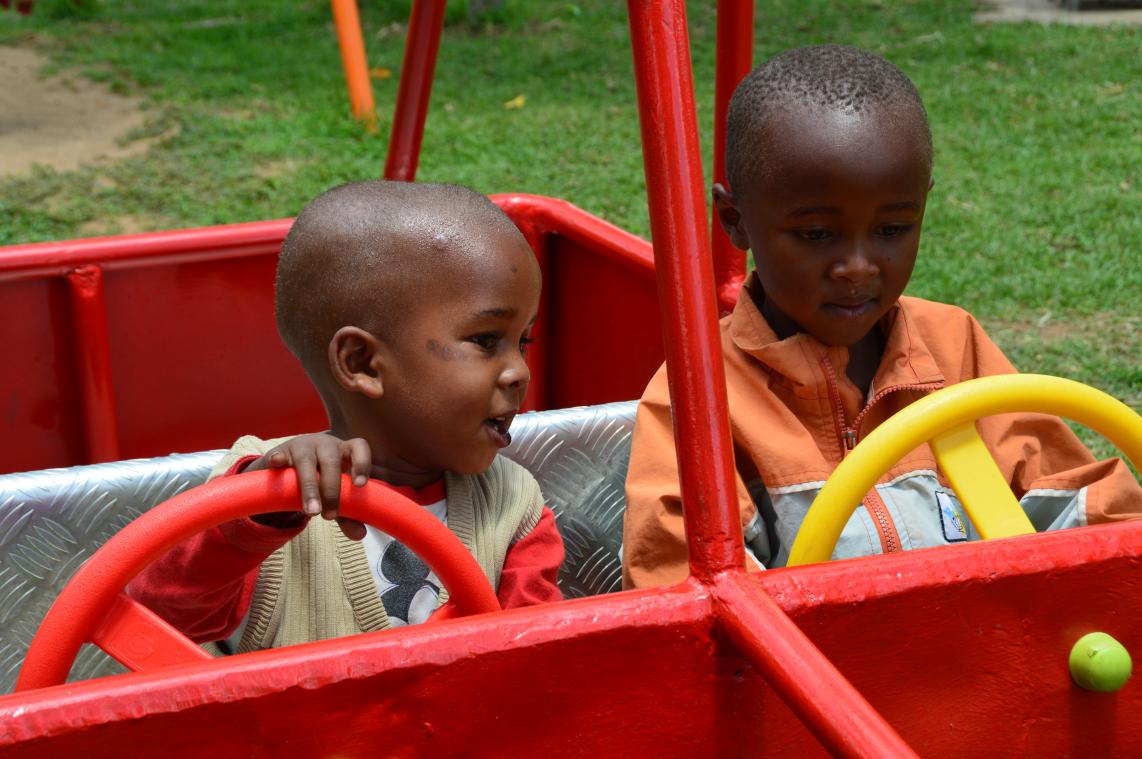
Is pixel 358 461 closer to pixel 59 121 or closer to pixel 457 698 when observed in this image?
pixel 457 698

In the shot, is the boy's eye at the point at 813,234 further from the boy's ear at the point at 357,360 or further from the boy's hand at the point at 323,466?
the boy's hand at the point at 323,466

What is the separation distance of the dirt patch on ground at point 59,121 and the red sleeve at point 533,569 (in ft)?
16.1

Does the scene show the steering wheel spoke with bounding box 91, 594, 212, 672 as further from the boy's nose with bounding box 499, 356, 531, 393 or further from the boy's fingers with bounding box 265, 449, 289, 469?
the boy's nose with bounding box 499, 356, 531, 393

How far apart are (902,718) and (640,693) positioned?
0.78 feet

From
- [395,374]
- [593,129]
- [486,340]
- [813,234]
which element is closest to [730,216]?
[813,234]

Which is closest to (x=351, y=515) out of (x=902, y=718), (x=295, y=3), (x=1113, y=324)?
(x=902, y=718)

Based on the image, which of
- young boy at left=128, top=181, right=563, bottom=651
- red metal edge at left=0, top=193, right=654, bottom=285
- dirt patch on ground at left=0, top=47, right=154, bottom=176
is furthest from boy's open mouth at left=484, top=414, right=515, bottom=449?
dirt patch on ground at left=0, top=47, right=154, bottom=176

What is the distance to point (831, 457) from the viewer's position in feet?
5.98

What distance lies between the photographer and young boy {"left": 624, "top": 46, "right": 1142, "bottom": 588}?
5.69 ft

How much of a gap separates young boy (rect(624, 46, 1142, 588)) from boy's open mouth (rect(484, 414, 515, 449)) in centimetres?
21

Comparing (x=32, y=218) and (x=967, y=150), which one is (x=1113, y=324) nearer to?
(x=967, y=150)

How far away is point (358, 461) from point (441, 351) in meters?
0.37

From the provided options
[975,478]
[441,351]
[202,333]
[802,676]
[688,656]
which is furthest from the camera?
[202,333]

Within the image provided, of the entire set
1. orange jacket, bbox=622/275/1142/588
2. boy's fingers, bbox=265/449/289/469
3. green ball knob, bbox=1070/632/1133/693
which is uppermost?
boy's fingers, bbox=265/449/289/469
